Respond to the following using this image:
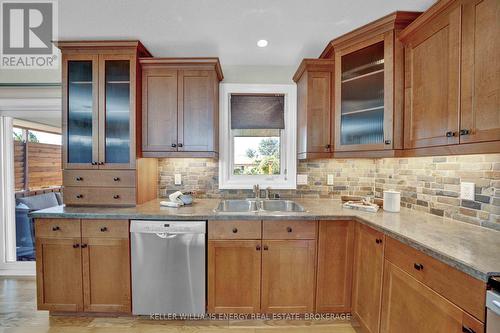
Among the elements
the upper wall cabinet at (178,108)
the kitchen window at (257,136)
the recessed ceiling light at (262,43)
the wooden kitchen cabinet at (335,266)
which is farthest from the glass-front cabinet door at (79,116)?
the wooden kitchen cabinet at (335,266)

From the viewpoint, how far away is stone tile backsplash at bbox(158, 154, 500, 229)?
143cm

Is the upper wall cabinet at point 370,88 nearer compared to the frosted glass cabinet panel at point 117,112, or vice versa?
the upper wall cabinet at point 370,88

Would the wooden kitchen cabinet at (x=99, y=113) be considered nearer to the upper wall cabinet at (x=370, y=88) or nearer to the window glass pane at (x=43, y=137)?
the window glass pane at (x=43, y=137)

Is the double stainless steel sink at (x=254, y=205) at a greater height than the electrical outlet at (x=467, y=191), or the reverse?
the electrical outlet at (x=467, y=191)

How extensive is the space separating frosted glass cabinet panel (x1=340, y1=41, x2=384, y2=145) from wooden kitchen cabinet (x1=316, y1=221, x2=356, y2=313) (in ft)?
2.56

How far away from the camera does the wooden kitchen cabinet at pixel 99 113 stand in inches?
79.3

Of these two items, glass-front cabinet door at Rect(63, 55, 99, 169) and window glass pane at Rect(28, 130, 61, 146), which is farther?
window glass pane at Rect(28, 130, 61, 146)

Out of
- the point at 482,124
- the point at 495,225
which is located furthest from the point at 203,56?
the point at 495,225

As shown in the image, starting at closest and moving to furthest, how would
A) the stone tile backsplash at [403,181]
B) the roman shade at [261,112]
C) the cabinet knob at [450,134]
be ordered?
1. the cabinet knob at [450,134]
2. the stone tile backsplash at [403,181]
3. the roman shade at [261,112]

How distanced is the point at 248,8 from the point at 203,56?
0.80 m

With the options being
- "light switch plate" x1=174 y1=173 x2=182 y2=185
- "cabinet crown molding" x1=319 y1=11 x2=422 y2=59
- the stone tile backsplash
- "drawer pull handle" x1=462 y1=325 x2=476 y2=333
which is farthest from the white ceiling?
"drawer pull handle" x1=462 y1=325 x2=476 y2=333

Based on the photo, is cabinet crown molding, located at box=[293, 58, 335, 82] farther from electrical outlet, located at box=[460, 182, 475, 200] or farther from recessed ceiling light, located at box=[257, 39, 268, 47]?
electrical outlet, located at box=[460, 182, 475, 200]

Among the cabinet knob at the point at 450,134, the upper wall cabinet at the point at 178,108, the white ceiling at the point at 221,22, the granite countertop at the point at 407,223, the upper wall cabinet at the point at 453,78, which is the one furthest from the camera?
the upper wall cabinet at the point at 178,108

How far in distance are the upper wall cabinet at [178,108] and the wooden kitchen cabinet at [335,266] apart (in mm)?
1360
